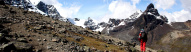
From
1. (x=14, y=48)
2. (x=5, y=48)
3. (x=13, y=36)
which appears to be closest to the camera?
Answer: (x=5, y=48)

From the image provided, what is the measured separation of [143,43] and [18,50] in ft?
53.9

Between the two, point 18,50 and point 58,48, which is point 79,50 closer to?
point 58,48

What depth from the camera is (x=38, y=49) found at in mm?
13250

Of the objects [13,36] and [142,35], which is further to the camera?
[142,35]

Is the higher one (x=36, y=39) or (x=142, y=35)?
(x=142, y=35)

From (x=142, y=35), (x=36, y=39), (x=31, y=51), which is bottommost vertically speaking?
(x=31, y=51)

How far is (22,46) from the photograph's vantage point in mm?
12414

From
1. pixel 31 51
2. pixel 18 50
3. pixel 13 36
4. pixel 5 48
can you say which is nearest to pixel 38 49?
pixel 31 51

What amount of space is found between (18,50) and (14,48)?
0.40m

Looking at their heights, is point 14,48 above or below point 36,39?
below

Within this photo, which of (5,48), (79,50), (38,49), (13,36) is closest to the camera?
(5,48)

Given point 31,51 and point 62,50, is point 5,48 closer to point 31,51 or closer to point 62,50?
point 31,51

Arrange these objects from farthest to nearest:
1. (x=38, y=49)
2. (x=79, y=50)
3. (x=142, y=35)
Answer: (x=142, y=35) → (x=79, y=50) → (x=38, y=49)

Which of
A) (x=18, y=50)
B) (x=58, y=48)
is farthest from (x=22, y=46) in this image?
(x=58, y=48)
